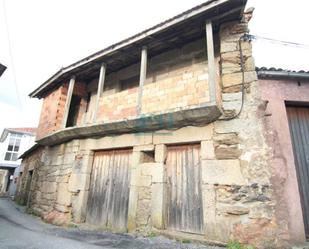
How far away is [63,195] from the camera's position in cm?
558

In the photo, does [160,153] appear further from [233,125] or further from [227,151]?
[233,125]

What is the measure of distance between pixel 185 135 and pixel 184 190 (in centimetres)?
108

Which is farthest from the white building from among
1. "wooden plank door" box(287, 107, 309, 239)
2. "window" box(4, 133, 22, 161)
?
"wooden plank door" box(287, 107, 309, 239)

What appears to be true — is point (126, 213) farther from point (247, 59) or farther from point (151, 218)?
point (247, 59)

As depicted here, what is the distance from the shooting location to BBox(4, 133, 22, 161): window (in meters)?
21.3

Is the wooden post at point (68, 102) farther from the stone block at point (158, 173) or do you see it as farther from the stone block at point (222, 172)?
the stone block at point (222, 172)

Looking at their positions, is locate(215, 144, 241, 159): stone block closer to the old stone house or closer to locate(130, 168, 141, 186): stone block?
the old stone house

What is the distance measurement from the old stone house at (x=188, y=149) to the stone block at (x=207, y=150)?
0.06 feet

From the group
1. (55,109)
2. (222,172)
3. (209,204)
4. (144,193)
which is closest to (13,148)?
(55,109)

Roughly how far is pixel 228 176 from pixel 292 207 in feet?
4.07

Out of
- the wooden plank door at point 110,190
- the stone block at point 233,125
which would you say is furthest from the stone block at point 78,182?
the stone block at point 233,125

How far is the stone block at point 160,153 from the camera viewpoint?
14.3 feet

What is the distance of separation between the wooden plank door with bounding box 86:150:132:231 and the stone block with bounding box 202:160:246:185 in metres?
1.90

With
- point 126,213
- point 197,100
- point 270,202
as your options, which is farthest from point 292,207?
point 126,213
